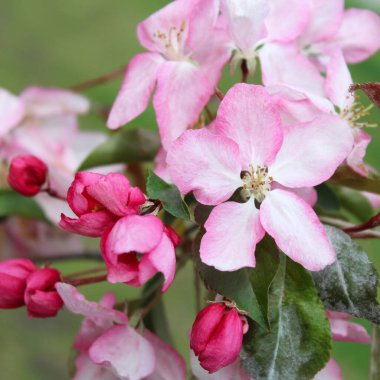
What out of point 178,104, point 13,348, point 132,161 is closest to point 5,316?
point 13,348

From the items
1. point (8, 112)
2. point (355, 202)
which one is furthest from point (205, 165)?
point (8, 112)

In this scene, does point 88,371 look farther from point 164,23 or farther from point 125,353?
point 164,23

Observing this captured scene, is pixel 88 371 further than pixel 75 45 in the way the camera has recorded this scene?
No

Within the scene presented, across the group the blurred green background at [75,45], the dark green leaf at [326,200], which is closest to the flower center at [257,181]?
the dark green leaf at [326,200]

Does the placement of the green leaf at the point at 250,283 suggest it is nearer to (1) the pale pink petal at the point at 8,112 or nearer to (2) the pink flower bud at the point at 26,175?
(2) the pink flower bud at the point at 26,175

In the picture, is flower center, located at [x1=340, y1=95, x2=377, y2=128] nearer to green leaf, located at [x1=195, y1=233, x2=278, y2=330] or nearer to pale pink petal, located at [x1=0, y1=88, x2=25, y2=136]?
green leaf, located at [x1=195, y1=233, x2=278, y2=330]

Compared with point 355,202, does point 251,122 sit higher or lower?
higher
